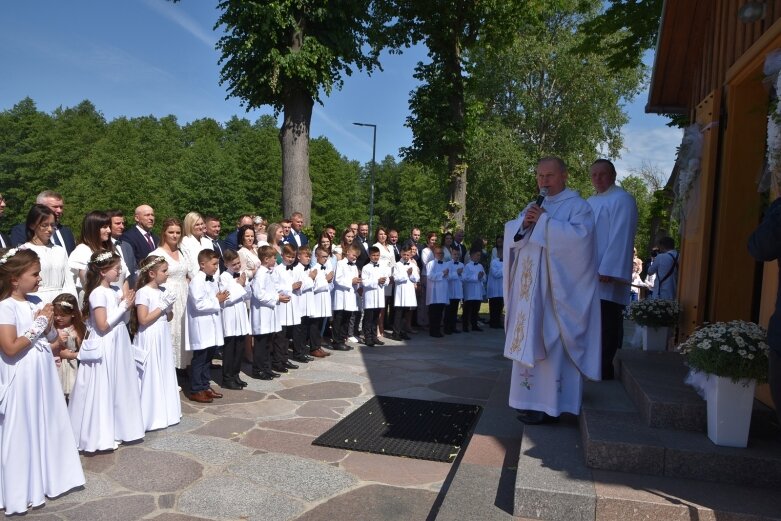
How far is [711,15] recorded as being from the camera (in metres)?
6.68

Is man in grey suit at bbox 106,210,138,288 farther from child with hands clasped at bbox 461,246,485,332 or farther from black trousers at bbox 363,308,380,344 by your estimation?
child with hands clasped at bbox 461,246,485,332

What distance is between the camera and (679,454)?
365 centimetres

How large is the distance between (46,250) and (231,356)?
2.31m

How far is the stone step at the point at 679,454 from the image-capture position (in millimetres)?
3541

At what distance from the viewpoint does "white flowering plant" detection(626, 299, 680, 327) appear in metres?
6.52

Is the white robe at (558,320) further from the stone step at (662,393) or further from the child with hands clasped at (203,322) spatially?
the child with hands clasped at (203,322)

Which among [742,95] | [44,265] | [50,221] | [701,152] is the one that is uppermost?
[742,95]

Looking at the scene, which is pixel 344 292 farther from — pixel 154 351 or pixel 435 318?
pixel 154 351

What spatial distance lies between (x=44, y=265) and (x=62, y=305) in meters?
0.91

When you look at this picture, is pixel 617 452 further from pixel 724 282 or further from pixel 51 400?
pixel 51 400

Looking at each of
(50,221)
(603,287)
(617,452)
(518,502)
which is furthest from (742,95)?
(50,221)

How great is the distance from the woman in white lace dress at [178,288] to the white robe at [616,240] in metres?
4.46

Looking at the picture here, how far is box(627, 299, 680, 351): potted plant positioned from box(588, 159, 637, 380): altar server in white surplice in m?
0.88

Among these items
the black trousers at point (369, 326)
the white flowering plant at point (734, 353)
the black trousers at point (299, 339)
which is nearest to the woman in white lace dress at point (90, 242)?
the black trousers at point (299, 339)
